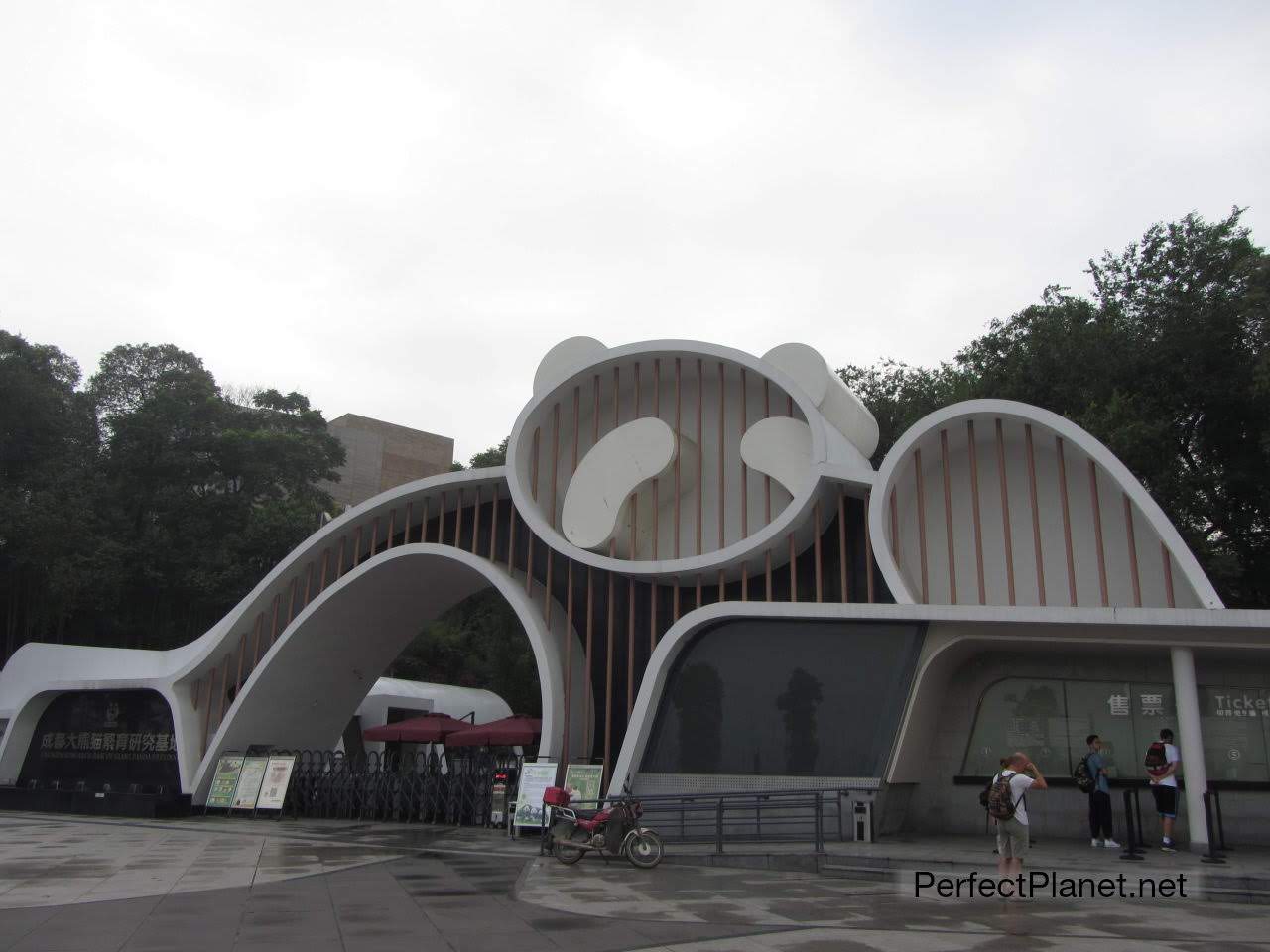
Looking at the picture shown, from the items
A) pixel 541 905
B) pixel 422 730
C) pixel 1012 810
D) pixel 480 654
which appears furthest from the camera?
pixel 480 654

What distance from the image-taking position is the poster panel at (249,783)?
848 inches

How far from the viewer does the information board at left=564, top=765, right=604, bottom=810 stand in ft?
56.4

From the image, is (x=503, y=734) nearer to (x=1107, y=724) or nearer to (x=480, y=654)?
(x=1107, y=724)

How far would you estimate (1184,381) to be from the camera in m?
26.5

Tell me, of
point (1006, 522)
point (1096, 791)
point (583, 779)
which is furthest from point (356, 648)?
point (1096, 791)

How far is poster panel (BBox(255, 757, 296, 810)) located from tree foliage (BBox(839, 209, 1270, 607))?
19.7 meters

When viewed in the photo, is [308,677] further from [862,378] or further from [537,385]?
[862,378]

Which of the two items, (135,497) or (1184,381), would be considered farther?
(135,497)

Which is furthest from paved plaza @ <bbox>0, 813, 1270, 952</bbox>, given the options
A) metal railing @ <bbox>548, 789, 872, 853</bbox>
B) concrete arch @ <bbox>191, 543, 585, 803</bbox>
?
concrete arch @ <bbox>191, 543, 585, 803</bbox>

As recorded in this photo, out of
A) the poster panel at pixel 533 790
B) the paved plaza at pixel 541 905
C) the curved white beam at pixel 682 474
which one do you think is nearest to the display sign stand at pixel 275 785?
the paved plaza at pixel 541 905

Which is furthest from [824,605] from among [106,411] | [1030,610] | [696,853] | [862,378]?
[106,411]

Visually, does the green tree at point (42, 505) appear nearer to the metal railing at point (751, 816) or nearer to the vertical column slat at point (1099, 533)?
the metal railing at point (751, 816)

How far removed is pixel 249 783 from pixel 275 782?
80 centimetres

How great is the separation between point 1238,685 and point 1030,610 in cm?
352
